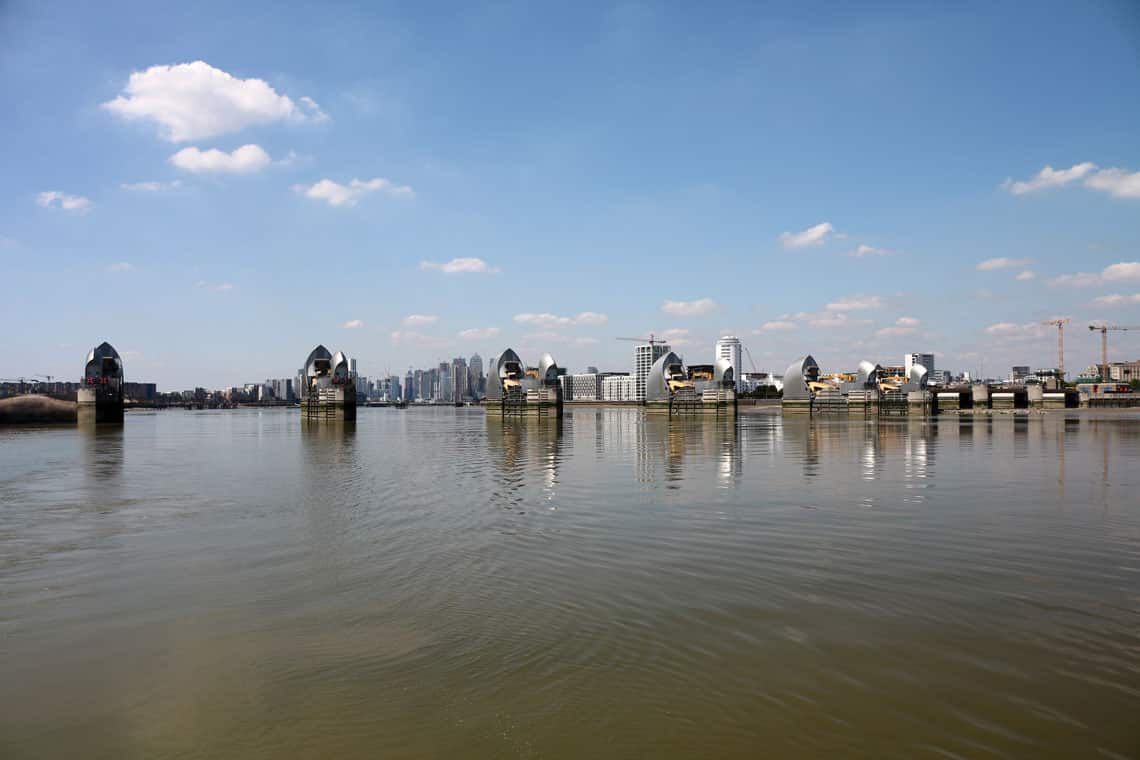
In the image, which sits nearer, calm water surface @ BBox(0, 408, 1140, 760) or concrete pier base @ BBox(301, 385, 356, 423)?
calm water surface @ BBox(0, 408, 1140, 760)

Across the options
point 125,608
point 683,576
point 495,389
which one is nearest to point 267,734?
point 125,608

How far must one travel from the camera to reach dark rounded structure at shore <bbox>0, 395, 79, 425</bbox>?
109 meters

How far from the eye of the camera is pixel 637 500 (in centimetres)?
2077

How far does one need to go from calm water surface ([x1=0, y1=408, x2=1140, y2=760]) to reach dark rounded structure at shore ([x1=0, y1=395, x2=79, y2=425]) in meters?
117

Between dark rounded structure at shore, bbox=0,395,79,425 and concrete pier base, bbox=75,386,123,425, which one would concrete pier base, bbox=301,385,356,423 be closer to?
concrete pier base, bbox=75,386,123,425

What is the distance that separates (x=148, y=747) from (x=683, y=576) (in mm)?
8089

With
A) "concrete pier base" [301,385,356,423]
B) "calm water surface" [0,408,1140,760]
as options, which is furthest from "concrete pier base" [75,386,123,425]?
"calm water surface" [0,408,1140,760]

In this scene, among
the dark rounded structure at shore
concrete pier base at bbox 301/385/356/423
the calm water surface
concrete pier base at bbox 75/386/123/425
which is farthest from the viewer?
the dark rounded structure at shore

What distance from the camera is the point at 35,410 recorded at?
112m

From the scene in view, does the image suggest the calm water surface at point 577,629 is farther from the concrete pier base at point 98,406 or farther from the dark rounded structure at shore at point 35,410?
the dark rounded structure at shore at point 35,410

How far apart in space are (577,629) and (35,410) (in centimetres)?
13836

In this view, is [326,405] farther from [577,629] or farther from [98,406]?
[577,629]

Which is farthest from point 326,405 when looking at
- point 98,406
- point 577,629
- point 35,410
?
point 577,629

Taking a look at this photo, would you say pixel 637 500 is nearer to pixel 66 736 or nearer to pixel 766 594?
pixel 766 594
